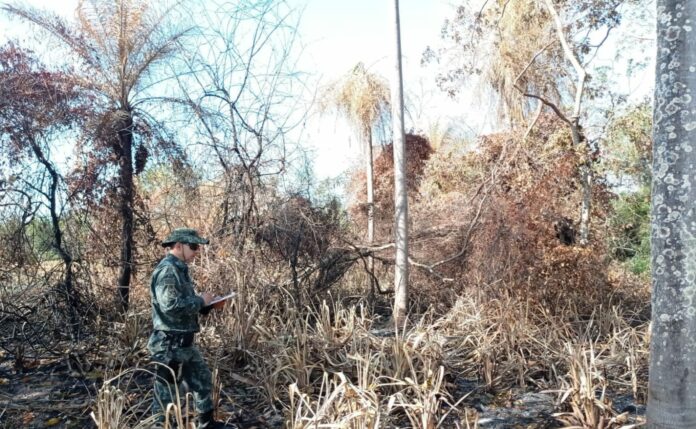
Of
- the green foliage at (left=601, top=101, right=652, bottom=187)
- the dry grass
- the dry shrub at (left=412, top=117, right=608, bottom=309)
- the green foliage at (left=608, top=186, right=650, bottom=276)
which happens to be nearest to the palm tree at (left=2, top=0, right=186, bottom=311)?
the dry grass

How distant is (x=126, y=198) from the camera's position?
23.0 feet

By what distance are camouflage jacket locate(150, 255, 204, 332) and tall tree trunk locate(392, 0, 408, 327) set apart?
12.1 feet

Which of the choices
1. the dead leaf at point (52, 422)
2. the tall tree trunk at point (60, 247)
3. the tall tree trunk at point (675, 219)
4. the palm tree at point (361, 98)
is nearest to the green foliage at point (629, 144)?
the palm tree at point (361, 98)

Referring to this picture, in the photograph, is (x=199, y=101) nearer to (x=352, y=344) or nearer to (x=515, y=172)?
(x=352, y=344)

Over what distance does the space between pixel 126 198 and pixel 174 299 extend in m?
3.44

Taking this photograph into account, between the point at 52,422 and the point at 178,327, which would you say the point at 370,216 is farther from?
the point at 52,422

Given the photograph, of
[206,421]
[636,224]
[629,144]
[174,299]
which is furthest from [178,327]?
[636,224]

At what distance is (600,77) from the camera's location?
9.98 metres

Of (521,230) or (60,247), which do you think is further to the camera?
(521,230)

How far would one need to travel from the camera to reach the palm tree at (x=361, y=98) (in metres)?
13.2

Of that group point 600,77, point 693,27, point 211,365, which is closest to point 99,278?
point 211,365

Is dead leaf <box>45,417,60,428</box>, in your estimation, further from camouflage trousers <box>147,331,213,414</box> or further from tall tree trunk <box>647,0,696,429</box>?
tall tree trunk <box>647,0,696,429</box>

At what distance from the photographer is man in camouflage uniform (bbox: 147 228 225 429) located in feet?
13.5

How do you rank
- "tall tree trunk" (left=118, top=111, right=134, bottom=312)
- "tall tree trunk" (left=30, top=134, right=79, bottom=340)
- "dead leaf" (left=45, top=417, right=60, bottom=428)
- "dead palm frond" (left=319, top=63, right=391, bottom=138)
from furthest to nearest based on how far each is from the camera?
"dead palm frond" (left=319, top=63, right=391, bottom=138)
"tall tree trunk" (left=118, top=111, right=134, bottom=312)
"tall tree trunk" (left=30, top=134, right=79, bottom=340)
"dead leaf" (left=45, top=417, right=60, bottom=428)
